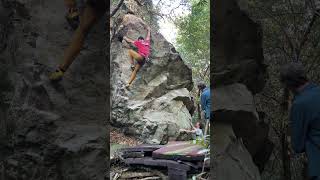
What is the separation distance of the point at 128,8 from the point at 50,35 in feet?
31.6

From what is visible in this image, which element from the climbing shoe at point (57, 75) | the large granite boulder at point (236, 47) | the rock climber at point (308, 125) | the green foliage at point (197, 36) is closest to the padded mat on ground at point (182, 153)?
the large granite boulder at point (236, 47)

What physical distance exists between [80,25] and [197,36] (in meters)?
12.9

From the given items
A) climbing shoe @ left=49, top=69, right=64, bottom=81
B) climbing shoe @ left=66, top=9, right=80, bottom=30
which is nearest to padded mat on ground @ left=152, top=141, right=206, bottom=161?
climbing shoe @ left=49, top=69, right=64, bottom=81

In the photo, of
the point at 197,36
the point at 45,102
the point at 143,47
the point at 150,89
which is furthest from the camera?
the point at 197,36

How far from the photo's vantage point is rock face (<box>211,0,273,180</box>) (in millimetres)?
4430

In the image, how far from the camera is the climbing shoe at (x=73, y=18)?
4.31 m

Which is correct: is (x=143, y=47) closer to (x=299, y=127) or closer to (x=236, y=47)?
(x=236, y=47)

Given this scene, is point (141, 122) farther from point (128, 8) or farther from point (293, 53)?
point (293, 53)

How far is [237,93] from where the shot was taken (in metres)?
4.48

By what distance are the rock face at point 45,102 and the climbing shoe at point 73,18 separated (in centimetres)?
5

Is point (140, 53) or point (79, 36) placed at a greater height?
point (140, 53)

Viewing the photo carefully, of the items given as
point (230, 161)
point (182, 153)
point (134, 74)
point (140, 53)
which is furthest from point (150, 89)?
point (230, 161)

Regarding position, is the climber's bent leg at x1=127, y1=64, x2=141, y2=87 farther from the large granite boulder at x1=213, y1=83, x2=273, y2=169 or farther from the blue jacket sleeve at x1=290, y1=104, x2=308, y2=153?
the blue jacket sleeve at x1=290, y1=104, x2=308, y2=153

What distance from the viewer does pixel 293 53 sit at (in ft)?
14.3
